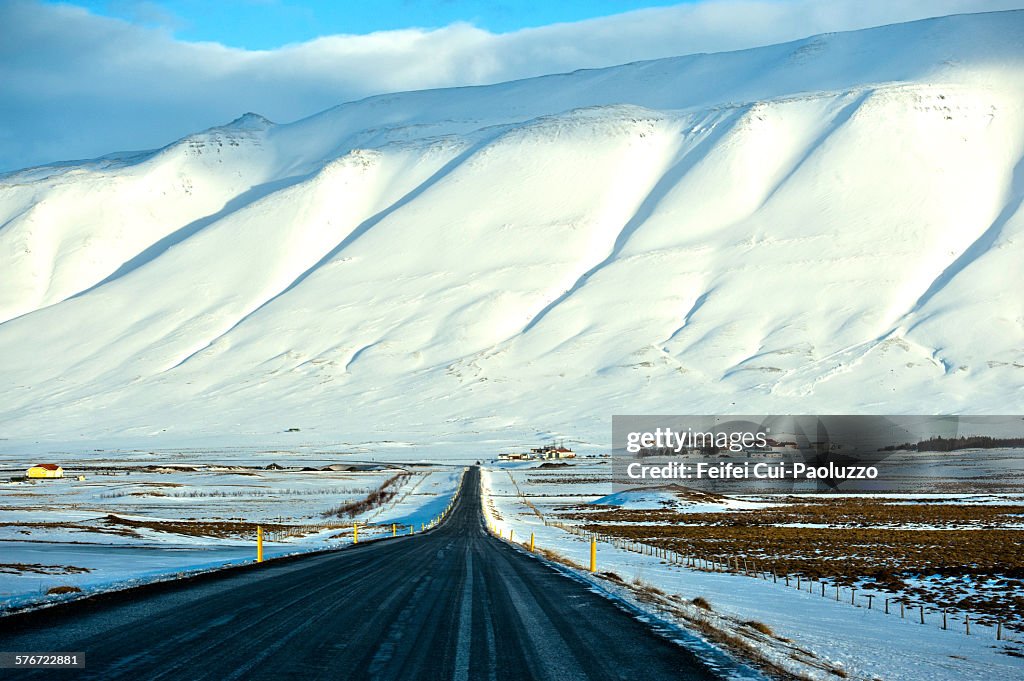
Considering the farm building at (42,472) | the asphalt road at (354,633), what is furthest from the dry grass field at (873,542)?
the farm building at (42,472)

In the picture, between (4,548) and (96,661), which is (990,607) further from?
(4,548)

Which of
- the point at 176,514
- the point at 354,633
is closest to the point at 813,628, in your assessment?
the point at 354,633

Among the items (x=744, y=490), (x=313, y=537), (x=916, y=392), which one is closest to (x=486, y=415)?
(x=916, y=392)

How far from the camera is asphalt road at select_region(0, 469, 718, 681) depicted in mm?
9898

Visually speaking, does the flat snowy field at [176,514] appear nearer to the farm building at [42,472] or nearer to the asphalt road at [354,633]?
the farm building at [42,472]

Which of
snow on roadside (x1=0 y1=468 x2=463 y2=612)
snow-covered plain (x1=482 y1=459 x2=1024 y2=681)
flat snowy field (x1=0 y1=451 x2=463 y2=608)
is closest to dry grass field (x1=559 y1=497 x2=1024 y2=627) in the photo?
snow-covered plain (x1=482 y1=459 x2=1024 y2=681)

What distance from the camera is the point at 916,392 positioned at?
176m

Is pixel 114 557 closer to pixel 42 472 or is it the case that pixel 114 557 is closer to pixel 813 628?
pixel 813 628

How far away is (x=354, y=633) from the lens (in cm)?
1200

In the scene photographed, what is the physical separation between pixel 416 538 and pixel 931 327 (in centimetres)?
18030

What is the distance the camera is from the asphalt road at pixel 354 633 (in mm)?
9898

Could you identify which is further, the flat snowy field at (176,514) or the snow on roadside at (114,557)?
the flat snowy field at (176,514)

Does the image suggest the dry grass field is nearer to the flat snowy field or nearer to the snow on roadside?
the flat snowy field

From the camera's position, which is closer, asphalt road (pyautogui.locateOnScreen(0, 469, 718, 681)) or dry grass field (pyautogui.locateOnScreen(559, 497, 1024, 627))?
asphalt road (pyautogui.locateOnScreen(0, 469, 718, 681))
